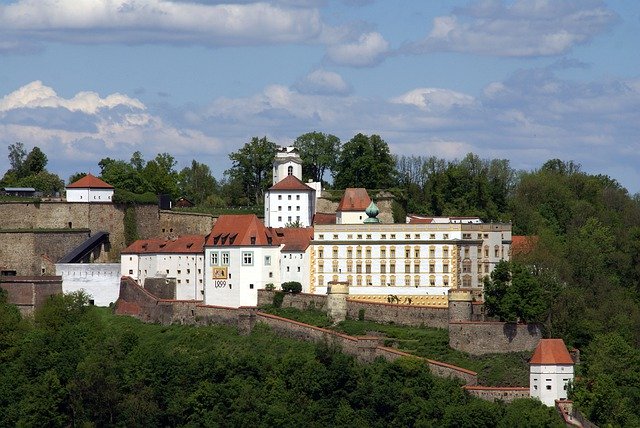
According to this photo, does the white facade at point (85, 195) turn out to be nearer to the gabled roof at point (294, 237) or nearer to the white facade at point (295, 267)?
the gabled roof at point (294, 237)

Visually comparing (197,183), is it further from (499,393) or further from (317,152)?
(499,393)

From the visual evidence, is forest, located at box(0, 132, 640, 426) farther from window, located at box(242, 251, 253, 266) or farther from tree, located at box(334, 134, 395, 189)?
window, located at box(242, 251, 253, 266)

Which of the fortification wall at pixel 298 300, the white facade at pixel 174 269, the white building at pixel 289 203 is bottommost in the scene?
the fortification wall at pixel 298 300

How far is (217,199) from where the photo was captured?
131m

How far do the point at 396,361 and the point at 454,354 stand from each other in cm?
307

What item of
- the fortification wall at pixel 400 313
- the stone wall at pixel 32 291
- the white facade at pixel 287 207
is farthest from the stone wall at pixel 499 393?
the stone wall at pixel 32 291

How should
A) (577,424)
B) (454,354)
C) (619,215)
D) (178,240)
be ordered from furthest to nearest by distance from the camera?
(619,215) < (178,240) < (454,354) < (577,424)

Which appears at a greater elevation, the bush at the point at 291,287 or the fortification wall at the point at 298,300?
the bush at the point at 291,287

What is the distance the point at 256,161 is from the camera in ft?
420

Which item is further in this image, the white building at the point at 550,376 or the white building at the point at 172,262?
the white building at the point at 172,262

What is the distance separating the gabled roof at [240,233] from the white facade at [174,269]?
5.44 ft

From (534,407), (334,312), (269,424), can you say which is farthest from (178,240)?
(534,407)

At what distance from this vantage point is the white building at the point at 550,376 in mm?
87438

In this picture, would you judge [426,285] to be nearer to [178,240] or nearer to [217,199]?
[178,240]
